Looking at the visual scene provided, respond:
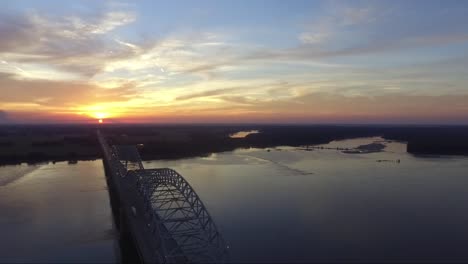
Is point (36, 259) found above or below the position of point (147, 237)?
below

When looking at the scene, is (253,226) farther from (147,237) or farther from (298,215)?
(147,237)

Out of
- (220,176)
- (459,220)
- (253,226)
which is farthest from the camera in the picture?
(220,176)

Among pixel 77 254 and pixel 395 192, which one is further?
pixel 395 192

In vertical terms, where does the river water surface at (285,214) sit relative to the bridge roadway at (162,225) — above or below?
below

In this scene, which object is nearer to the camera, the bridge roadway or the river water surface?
the bridge roadway

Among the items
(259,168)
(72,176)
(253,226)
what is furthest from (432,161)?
(72,176)

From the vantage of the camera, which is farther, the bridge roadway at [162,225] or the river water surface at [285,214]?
the river water surface at [285,214]

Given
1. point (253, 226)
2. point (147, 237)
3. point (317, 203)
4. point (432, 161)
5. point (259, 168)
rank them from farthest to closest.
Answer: point (432, 161)
point (259, 168)
point (317, 203)
point (253, 226)
point (147, 237)

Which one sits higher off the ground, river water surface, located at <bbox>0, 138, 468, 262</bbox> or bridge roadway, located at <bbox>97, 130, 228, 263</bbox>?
bridge roadway, located at <bbox>97, 130, 228, 263</bbox>
